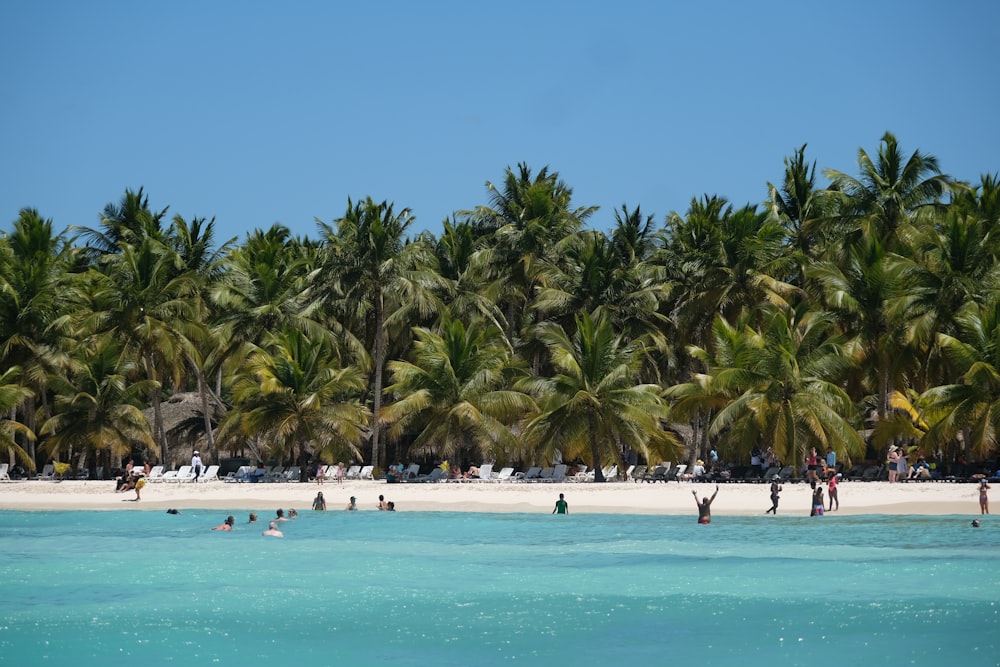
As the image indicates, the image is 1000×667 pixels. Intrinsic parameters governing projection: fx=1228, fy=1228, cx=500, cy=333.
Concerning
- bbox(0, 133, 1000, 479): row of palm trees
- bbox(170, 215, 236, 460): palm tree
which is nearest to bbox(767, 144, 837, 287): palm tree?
bbox(0, 133, 1000, 479): row of palm trees

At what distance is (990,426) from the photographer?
29953 mm

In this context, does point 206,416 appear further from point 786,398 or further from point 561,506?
point 786,398

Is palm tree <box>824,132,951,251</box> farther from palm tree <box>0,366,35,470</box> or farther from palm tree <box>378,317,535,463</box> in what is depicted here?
palm tree <box>0,366,35,470</box>

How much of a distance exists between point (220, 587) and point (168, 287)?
76.6 feet

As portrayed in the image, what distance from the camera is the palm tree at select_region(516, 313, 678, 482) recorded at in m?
33.9

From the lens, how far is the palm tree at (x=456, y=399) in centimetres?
3600

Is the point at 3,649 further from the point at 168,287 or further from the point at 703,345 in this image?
the point at 703,345

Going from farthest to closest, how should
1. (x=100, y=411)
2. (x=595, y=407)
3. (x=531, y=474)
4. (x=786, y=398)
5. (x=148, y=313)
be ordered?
(x=148, y=313) → (x=100, y=411) → (x=531, y=474) → (x=595, y=407) → (x=786, y=398)

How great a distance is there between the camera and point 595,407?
34.1m

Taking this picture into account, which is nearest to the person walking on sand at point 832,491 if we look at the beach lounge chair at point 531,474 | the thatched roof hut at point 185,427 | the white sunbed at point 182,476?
the beach lounge chair at point 531,474

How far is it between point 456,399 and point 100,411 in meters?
11.8

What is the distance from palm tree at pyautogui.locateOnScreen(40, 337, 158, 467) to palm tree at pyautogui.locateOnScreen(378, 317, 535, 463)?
28.8 feet

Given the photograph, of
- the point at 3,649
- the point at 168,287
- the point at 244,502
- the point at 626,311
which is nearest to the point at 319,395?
the point at 244,502

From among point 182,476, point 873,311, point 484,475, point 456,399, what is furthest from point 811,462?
point 182,476
